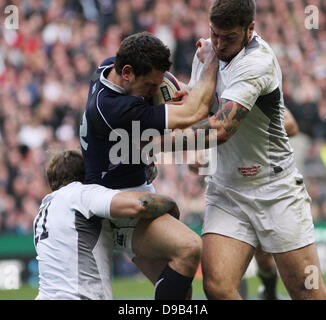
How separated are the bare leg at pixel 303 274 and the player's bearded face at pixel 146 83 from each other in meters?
1.60

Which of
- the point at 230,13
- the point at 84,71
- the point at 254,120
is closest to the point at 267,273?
the point at 254,120

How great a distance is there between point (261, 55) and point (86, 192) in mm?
1636

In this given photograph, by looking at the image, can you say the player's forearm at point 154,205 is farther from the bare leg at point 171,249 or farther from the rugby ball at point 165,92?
the rugby ball at point 165,92

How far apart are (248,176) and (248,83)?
80 cm

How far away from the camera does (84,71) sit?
1402 cm

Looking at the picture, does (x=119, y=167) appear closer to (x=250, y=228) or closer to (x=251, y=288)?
(x=250, y=228)

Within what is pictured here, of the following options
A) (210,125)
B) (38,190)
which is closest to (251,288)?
(38,190)

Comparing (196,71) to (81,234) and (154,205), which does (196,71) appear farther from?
(81,234)

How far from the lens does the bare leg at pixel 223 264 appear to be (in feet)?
16.3

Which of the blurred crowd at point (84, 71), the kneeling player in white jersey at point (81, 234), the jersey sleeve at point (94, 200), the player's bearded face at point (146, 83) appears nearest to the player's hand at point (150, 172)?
the kneeling player in white jersey at point (81, 234)

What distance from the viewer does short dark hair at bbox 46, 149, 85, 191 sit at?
5.38 m

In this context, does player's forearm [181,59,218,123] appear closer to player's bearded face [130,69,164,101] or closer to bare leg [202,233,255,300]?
player's bearded face [130,69,164,101]

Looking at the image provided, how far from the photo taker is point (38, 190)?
40.2 feet

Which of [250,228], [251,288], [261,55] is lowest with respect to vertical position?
[251,288]
